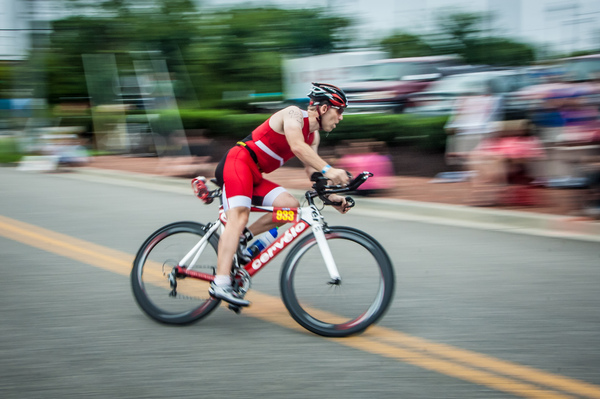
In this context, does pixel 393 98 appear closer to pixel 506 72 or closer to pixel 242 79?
pixel 506 72

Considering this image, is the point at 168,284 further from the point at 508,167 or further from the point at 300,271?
the point at 508,167

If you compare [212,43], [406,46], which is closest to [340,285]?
[212,43]

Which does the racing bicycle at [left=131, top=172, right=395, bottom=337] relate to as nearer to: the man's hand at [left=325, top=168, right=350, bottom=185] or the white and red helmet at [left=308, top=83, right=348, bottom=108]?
the man's hand at [left=325, top=168, right=350, bottom=185]

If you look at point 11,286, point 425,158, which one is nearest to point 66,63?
point 425,158

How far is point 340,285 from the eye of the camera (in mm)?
4488

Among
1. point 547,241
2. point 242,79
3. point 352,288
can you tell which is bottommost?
point 352,288

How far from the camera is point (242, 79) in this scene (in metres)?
22.5

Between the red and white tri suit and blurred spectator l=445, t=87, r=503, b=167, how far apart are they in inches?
306

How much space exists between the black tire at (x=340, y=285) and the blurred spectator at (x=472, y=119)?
7.83 meters

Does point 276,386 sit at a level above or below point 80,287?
below

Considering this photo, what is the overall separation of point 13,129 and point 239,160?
1925 centimetres

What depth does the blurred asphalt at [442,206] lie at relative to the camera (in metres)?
8.16

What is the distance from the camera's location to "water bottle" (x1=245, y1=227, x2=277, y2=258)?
15.4ft

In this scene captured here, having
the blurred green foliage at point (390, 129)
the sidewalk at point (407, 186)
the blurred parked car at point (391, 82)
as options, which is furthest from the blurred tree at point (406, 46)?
the sidewalk at point (407, 186)
